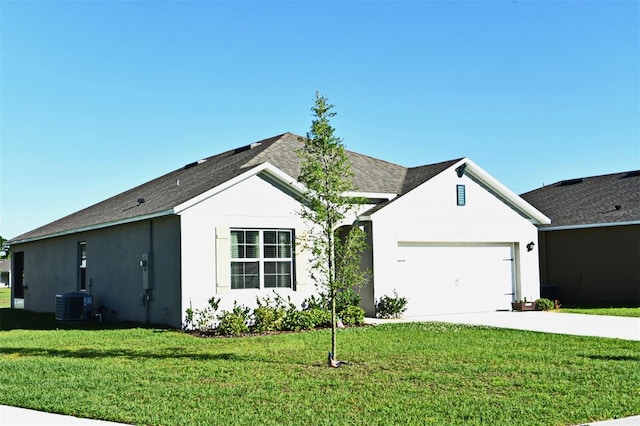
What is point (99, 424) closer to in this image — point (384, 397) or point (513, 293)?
point (384, 397)

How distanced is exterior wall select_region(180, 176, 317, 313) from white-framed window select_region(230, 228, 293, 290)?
0.56ft

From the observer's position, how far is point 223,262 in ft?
53.6

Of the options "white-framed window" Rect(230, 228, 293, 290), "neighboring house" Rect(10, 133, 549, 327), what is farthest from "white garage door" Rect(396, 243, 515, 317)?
"white-framed window" Rect(230, 228, 293, 290)

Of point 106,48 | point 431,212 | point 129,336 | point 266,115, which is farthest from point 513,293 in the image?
point 106,48

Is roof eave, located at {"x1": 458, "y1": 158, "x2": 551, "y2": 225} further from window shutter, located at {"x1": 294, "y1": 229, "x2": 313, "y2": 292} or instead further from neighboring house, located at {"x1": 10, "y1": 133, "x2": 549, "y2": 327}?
window shutter, located at {"x1": 294, "y1": 229, "x2": 313, "y2": 292}

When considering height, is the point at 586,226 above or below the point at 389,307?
above

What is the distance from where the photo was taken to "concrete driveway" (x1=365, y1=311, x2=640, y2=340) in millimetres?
14941

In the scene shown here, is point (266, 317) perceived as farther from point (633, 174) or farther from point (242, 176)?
point (633, 174)

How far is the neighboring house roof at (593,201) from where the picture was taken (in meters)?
23.8

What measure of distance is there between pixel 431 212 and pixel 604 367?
10020mm

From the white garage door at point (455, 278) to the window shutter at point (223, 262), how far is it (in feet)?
16.7

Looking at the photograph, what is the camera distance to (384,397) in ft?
26.9

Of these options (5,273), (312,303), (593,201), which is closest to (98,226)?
(312,303)

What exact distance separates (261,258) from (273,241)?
1.84 ft
